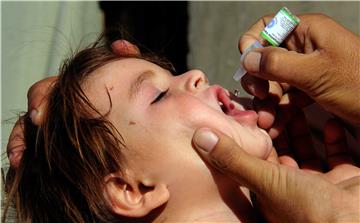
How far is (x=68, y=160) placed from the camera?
1.44 m

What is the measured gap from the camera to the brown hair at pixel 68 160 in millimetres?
1406

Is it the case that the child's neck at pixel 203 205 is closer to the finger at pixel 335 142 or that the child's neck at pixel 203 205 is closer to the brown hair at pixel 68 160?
the brown hair at pixel 68 160

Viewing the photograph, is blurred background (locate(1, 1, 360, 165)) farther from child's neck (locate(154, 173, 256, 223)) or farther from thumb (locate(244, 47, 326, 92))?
thumb (locate(244, 47, 326, 92))

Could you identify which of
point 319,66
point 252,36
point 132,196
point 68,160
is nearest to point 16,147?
point 68,160

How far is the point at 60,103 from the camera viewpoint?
1504 mm

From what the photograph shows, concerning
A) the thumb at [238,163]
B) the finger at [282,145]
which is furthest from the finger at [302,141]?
the thumb at [238,163]

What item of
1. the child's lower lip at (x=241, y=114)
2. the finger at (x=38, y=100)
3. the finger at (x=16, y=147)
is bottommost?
the finger at (x=16, y=147)

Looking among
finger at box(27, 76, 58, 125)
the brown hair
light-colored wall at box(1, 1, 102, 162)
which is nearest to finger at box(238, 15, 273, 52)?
the brown hair

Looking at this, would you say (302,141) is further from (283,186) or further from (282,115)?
(283,186)

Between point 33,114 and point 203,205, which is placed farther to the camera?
point 33,114

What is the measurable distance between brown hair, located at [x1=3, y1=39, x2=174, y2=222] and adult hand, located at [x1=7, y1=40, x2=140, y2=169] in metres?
0.03

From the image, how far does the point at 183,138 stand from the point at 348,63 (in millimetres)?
503

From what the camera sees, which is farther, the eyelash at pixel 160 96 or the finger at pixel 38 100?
the finger at pixel 38 100

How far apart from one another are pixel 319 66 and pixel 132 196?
0.62 meters
